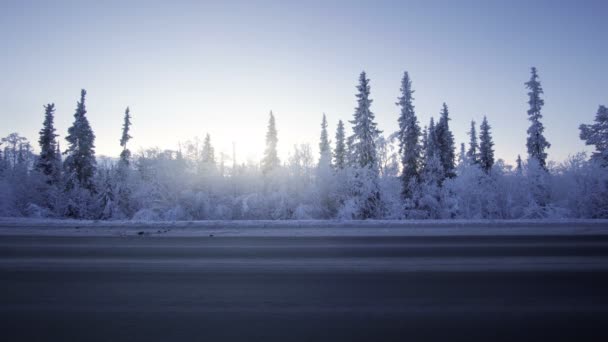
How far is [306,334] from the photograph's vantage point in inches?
145

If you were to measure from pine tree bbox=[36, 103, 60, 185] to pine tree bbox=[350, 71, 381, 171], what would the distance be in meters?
31.6

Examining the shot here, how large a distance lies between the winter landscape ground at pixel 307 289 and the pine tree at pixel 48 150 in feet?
97.2

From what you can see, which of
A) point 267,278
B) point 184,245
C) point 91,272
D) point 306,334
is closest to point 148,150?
point 184,245

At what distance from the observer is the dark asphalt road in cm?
378

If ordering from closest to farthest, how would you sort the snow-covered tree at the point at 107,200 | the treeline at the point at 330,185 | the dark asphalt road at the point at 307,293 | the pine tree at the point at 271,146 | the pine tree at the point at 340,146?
the dark asphalt road at the point at 307,293 < the treeline at the point at 330,185 < the snow-covered tree at the point at 107,200 < the pine tree at the point at 271,146 < the pine tree at the point at 340,146

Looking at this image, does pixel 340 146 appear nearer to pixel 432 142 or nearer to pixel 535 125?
pixel 432 142

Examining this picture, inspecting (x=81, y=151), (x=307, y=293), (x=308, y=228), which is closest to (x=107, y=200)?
(x=81, y=151)

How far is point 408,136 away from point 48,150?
40.2 metres

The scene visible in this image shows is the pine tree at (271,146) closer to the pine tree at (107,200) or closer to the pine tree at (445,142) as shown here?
the pine tree at (107,200)

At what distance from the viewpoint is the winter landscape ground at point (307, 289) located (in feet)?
12.5

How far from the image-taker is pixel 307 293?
5000mm

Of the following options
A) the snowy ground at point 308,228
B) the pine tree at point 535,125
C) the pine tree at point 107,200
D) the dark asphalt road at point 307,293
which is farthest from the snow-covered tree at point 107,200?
the pine tree at point 535,125

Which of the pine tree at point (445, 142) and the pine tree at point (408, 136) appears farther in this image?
the pine tree at point (445, 142)

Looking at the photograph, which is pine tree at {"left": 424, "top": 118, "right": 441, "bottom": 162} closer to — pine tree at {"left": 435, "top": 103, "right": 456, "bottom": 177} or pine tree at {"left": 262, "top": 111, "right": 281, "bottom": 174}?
pine tree at {"left": 435, "top": 103, "right": 456, "bottom": 177}
